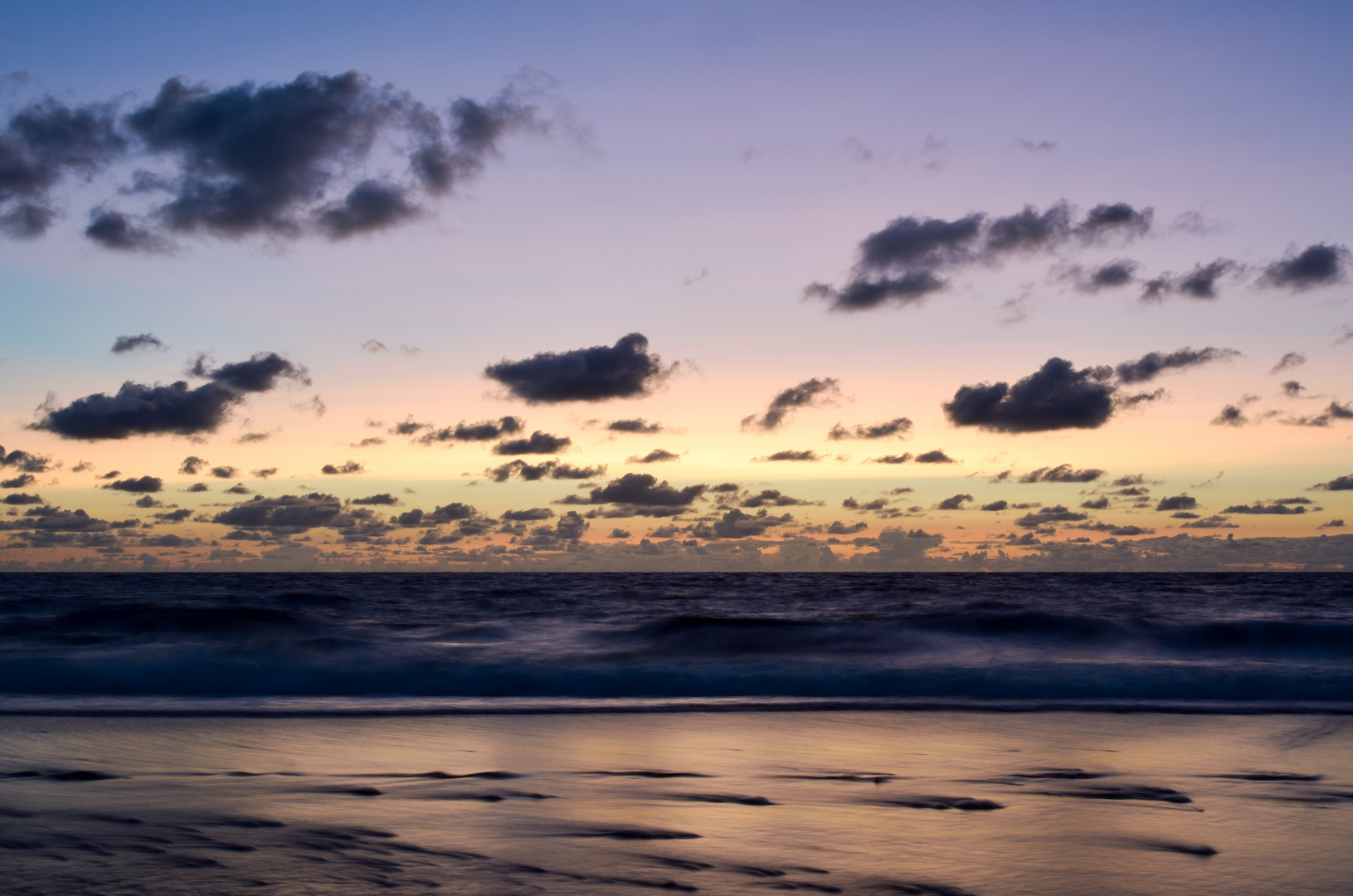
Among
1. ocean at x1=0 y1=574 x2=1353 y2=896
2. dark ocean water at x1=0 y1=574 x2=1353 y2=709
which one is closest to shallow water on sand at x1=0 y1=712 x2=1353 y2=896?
ocean at x1=0 y1=574 x2=1353 y2=896

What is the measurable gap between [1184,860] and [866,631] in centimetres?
1602

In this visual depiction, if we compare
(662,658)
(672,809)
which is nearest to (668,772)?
(672,809)

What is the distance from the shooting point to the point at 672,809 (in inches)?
220

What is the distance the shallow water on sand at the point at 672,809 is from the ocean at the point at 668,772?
3 cm

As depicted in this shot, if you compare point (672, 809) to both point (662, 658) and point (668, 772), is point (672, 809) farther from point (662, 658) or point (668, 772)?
point (662, 658)

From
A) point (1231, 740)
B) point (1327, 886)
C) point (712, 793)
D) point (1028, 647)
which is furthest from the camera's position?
point (1028, 647)

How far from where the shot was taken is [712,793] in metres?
6.04

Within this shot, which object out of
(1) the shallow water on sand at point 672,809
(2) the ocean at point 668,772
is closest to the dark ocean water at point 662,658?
(2) the ocean at point 668,772

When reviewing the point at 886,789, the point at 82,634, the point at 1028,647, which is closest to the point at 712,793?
the point at 886,789

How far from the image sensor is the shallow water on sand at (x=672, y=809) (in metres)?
4.25

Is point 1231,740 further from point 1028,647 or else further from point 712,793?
point 1028,647

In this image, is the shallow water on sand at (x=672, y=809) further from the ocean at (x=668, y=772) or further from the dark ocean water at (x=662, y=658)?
the dark ocean water at (x=662, y=658)

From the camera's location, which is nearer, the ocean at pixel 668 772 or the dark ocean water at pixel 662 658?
the ocean at pixel 668 772

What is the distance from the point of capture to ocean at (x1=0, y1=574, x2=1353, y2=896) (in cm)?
438
